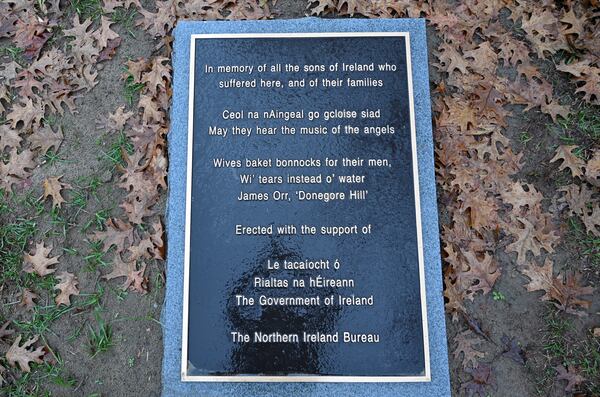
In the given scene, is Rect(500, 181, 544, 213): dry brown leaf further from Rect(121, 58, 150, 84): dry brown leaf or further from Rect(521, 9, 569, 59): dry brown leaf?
Rect(121, 58, 150, 84): dry brown leaf

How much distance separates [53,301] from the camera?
3455 mm

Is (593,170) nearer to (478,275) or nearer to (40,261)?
(478,275)

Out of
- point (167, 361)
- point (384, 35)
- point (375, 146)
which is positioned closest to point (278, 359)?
point (167, 361)

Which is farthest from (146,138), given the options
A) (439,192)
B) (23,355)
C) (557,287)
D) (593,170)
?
(593,170)

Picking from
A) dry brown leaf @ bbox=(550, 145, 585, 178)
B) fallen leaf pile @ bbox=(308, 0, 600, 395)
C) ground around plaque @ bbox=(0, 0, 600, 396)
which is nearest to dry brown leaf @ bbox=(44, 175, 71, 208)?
ground around plaque @ bbox=(0, 0, 600, 396)

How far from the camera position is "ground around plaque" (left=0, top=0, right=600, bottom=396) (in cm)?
330

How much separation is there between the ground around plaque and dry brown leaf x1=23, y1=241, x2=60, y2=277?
20 mm

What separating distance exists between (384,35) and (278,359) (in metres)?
2.20

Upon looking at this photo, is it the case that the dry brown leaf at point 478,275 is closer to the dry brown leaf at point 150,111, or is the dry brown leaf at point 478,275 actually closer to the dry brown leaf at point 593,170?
the dry brown leaf at point 593,170

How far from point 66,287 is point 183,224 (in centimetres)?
94

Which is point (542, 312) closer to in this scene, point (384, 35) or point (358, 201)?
point (358, 201)

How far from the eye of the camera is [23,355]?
3.32m

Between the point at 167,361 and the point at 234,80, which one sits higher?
the point at 234,80

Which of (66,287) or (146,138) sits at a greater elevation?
(146,138)
